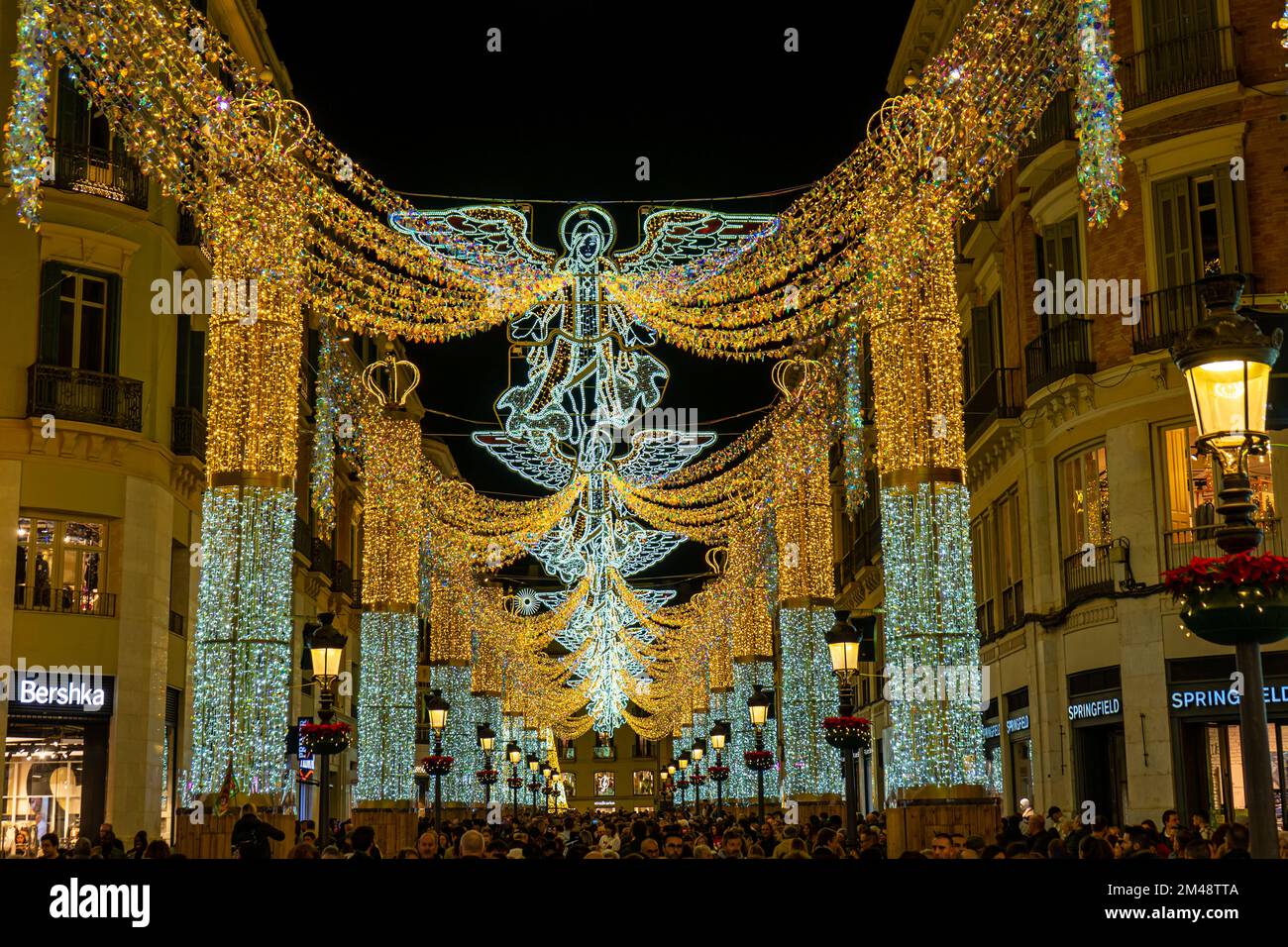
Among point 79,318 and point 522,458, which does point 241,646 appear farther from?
point 79,318

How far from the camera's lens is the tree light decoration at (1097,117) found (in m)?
10.5

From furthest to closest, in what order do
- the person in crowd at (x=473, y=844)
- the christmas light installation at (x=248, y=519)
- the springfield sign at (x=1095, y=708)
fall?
the springfield sign at (x=1095, y=708), the christmas light installation at (x=248, y=519), the person in crowd at (x=473, y=844)

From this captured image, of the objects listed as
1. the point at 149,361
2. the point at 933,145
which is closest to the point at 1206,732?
the point at 933,145

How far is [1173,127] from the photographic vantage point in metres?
24.3

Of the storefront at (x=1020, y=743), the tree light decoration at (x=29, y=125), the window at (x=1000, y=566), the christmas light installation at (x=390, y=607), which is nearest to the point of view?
the tree light decoration at (x=29, y=125)

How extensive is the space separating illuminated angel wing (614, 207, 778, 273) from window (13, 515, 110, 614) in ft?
44.2

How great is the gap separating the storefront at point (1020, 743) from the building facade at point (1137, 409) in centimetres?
27

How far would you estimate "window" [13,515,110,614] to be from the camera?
26844 millimetres

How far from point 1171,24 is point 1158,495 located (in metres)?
7.37

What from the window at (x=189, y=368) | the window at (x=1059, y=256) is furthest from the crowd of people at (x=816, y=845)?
the window at (x=189, y=368)

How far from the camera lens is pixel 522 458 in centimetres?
2827

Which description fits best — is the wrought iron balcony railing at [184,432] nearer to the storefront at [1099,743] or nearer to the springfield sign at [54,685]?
the springfield sign at [54,685]

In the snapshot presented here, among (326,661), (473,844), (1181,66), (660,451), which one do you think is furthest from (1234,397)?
(660,451)
